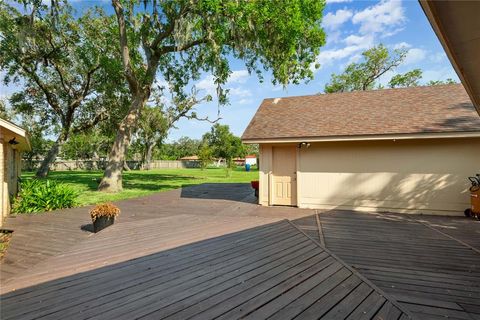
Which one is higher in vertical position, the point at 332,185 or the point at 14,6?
the point at 14,6

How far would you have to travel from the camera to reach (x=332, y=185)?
30.8 feet

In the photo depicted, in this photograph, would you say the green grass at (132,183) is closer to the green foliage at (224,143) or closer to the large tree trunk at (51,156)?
the large tree trunk at (51,156)

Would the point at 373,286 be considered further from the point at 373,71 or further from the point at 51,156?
the point at 373,71

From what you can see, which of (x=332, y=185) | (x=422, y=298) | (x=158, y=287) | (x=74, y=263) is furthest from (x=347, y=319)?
(x=332, y=185)

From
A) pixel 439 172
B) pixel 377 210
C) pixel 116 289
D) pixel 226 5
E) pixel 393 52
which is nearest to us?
pixel 116 289

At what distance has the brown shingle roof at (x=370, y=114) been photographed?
838cm

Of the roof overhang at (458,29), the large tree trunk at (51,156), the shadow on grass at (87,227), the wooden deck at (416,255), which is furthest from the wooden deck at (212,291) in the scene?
the large tree trunk at (51,156)

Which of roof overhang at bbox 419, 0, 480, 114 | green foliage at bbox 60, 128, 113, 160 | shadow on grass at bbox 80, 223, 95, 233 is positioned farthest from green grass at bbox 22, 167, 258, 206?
green foliage at bbox 60, 128, 113, 160

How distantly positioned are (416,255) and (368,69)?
1150 inches

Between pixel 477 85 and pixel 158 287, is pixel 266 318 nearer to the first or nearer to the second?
pixel 158 287

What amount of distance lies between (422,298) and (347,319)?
3.95 feet

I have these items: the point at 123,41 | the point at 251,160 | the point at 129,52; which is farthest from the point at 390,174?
the point at 251,160

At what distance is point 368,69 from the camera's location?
2892 cm

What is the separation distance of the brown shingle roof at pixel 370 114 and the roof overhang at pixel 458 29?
6.58 metres
